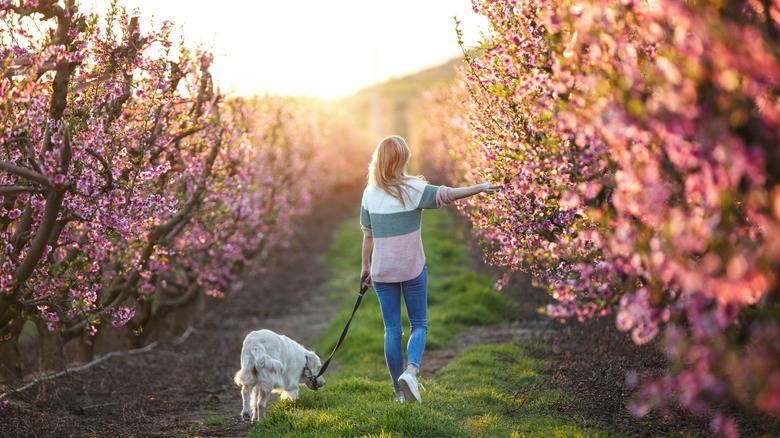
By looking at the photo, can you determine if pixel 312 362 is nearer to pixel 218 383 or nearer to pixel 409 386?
pixel 409 386

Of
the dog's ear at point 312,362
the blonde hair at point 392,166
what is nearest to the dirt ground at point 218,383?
the dog's ear at point 312,362

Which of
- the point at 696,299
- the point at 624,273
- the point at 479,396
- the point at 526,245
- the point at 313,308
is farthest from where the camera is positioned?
the point at 313,308

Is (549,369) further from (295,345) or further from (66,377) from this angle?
(66,377)

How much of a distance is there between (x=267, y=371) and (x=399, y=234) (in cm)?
186

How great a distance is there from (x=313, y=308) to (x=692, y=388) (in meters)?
14.6

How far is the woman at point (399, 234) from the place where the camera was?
7176 millimetres

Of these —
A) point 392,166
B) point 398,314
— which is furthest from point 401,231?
point 398,314

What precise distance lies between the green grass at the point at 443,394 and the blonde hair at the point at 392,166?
1.98m

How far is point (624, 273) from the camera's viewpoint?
4.17 m

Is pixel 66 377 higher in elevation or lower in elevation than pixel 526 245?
lower

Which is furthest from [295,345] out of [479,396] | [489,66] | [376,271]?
[489,66]

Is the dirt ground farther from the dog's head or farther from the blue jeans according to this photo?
the blue jeans

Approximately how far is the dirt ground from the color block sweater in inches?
76.3

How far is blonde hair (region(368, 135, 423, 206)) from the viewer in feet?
23.6
